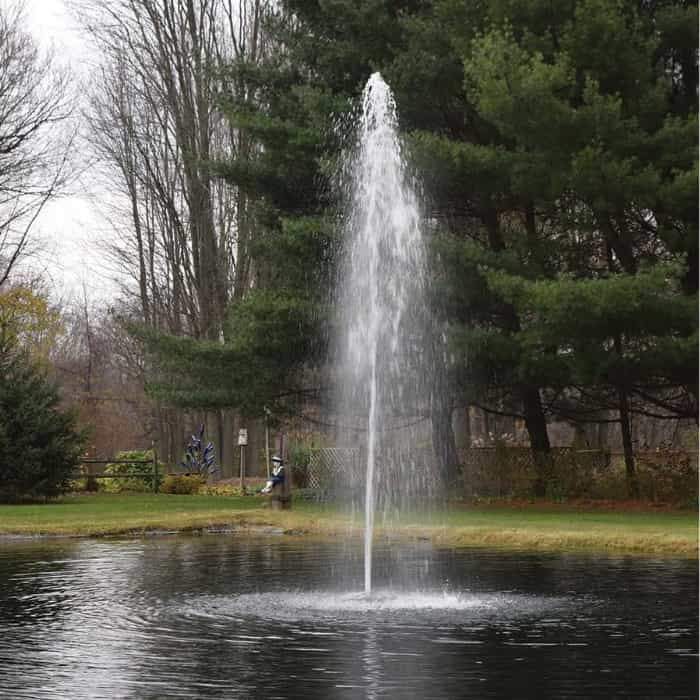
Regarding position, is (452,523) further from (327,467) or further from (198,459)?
(198,459)

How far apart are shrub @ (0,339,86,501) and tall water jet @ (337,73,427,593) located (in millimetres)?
6256

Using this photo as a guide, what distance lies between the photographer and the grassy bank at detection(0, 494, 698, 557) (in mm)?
18750

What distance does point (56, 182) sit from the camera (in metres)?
39.4

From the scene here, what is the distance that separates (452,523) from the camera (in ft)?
71.7

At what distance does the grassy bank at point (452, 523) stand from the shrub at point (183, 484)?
5.63m

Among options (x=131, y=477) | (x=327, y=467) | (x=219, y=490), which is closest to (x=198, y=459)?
(x=131, y=477)

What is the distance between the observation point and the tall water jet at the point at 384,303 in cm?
2228

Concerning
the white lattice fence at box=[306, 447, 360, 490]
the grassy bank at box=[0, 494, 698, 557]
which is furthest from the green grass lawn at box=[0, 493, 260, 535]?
the white lattice fence at box=[306, 447, 360, 490]

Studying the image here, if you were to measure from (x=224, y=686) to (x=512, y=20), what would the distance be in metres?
19.5

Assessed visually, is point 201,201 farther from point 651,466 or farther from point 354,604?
point 354,604

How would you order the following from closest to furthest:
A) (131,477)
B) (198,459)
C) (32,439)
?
1. (32,439)
2. (131,477)
3. (198,459)

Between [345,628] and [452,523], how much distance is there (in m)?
11.7

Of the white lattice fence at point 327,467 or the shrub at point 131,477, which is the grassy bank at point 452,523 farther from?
the shrub at point 131,477

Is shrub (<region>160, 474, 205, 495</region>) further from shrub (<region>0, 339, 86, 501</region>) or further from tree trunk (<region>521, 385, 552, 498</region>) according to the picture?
tree trunk (<region>521, 385, 552, 498</region>)
